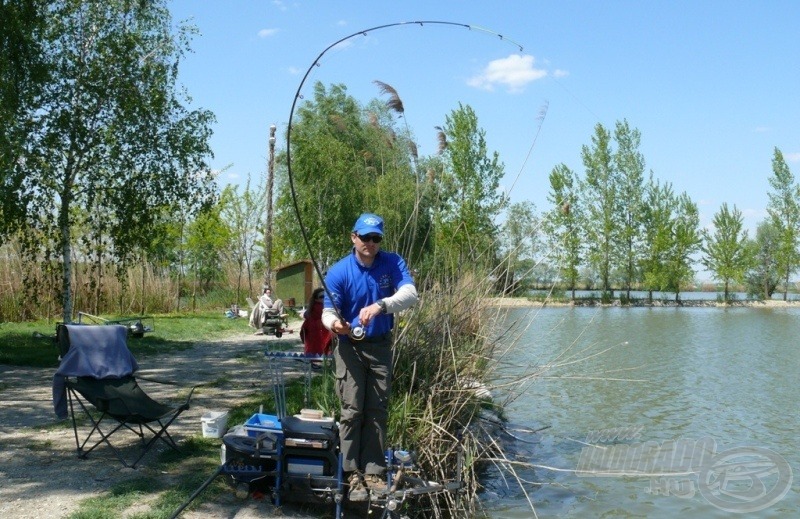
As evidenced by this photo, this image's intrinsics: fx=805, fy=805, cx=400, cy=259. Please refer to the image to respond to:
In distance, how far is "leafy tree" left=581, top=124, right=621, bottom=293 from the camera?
171 feet

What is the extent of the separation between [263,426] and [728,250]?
5446 cm

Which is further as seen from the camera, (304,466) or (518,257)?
(518,257)

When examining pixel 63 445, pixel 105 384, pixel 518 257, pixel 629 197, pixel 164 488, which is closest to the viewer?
pixel 164 488

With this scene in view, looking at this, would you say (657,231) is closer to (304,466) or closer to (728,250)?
(728,250)

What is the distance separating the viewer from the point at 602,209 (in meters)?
54.1

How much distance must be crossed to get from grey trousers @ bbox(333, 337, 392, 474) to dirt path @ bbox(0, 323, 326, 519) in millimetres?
600

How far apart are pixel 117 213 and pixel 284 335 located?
514 centimetres

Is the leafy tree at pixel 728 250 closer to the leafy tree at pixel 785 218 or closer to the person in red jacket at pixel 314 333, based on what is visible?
the leafy tree at pixel 785 218

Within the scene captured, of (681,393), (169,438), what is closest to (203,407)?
(169,438)

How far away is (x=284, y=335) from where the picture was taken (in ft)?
56.8

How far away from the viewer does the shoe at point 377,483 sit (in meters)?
4.80

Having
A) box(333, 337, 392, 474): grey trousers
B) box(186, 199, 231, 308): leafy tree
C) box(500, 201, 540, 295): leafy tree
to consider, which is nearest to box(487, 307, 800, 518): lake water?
box(500, 201, 540, 295): leafy tree

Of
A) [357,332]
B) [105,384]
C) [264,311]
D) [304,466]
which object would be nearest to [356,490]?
[304,466]

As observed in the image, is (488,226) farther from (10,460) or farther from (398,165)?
(10,460)
